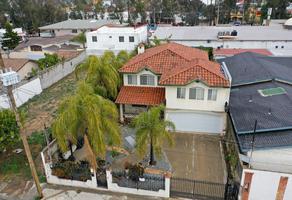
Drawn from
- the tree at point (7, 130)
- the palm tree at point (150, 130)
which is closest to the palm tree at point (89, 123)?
the palm tree at point (150, 130)

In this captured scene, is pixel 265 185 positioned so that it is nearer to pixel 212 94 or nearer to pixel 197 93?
pixel 212 94

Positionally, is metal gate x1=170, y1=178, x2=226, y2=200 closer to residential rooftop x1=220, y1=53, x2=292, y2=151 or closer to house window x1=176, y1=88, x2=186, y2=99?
residential rooftop x1=220, y1=53, x2=292, y2=151

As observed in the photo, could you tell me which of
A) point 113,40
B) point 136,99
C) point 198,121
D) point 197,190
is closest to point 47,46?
point 113,40

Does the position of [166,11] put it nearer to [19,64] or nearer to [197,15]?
[197,15]

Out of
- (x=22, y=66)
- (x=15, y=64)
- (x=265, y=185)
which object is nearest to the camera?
(x=265, y=185)

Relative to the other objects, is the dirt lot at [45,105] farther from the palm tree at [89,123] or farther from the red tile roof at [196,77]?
the red tile roof at [196,77]

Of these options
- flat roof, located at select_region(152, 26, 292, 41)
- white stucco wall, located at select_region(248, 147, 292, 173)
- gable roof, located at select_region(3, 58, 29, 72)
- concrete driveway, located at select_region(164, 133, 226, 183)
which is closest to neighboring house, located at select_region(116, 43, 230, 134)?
concrete driveway, located at select_region(164, 133, 226, 183)

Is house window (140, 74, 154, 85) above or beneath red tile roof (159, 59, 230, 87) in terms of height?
beneath
